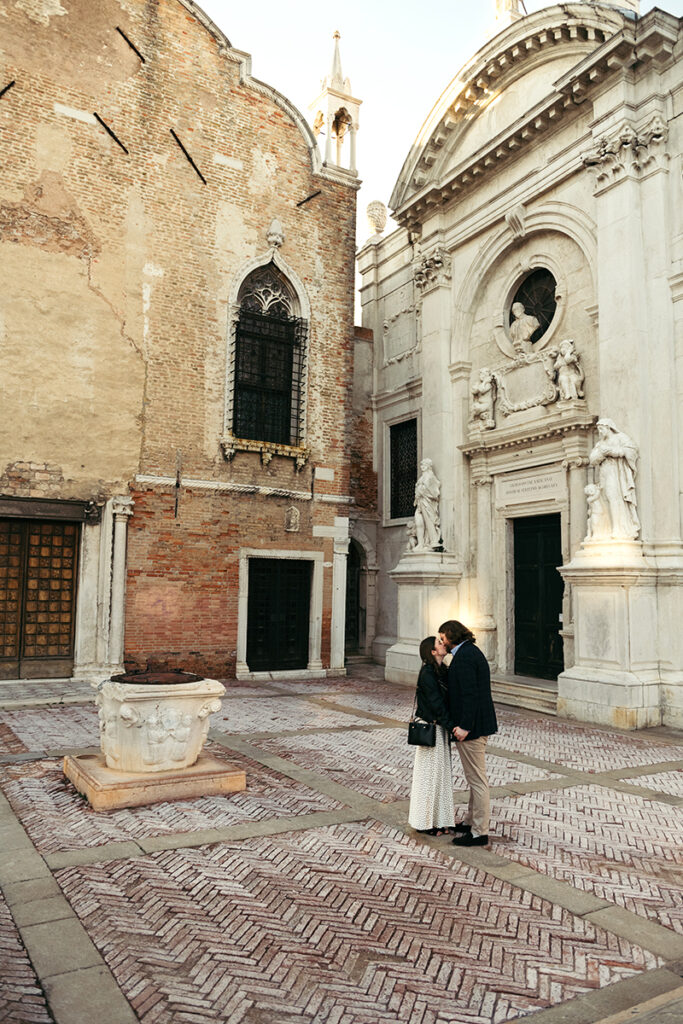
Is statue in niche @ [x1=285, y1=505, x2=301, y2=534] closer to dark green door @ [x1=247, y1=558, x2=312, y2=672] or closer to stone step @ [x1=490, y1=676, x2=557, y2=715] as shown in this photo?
dark green door @ [x1=247, y1=558, x2=312, y2=672]

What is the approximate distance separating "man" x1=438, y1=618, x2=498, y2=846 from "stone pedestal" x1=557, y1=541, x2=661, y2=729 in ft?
19.8

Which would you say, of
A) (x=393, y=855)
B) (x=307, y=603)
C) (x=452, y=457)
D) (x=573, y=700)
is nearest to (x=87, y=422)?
(x=307, y=603)

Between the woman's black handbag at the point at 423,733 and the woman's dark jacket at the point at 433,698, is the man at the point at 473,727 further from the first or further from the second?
the woman's black handbag at the point at 423,733

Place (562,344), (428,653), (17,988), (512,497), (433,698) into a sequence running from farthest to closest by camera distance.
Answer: (512,497)
(562,344)
(428,653)
(433,698)
(17,988)

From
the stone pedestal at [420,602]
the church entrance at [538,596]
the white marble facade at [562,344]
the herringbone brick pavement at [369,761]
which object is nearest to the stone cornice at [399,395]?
the white marble facade at [562,344]

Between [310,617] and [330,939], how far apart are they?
1318cm

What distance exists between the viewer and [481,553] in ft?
53.5

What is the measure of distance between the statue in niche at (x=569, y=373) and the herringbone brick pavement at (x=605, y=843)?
8.16 m

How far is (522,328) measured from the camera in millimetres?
15711

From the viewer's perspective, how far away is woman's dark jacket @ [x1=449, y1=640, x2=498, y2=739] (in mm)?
5902

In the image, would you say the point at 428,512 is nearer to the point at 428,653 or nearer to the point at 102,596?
the point at 102,596

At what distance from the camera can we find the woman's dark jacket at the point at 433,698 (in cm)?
601

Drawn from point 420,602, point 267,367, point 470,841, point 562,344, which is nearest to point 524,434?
point 562,344

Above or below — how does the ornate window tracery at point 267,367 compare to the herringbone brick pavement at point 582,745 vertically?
above
